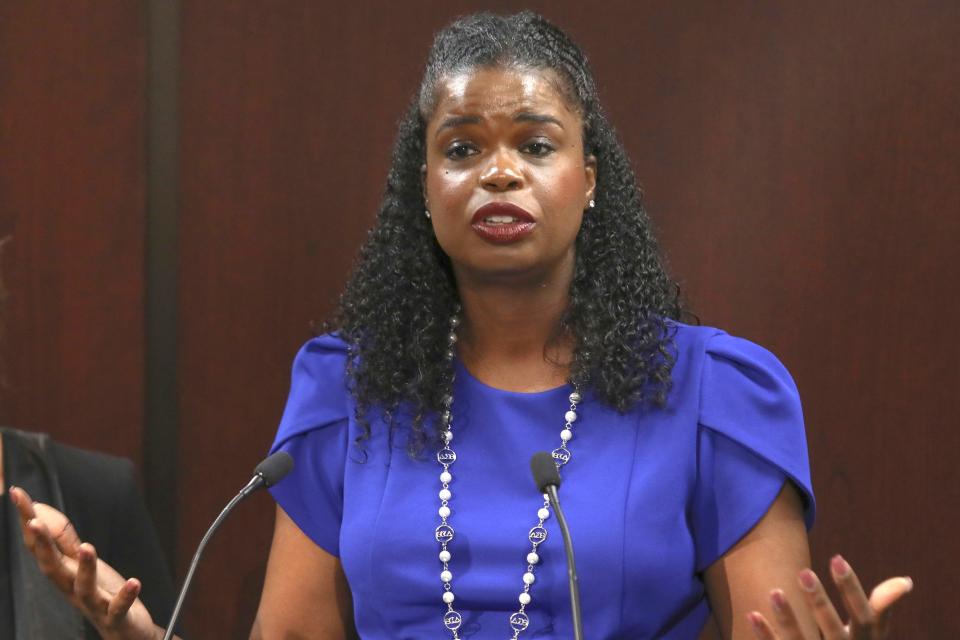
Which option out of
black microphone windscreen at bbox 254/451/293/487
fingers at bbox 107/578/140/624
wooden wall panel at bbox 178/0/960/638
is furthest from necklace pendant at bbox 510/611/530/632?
wooden wall panel at bbox 178/0/960/638

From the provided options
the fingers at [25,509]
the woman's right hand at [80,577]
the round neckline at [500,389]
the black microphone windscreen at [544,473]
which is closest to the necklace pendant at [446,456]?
the round neckline at [500,389]

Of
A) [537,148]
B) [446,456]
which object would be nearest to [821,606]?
[446,456]

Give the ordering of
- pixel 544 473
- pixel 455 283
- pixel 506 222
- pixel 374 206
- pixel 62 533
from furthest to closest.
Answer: pixel 374 206 → pixel 455 283 → pixel 506 222 → pixel 62 533 → pixel 544 473

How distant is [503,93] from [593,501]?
0.56m

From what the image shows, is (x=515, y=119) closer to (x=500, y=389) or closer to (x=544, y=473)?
(x=500, y=389)

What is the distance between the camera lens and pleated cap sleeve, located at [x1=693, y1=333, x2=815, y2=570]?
173 centimetres

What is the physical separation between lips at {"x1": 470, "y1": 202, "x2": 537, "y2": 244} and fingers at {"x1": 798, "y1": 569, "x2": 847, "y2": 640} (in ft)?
2.05

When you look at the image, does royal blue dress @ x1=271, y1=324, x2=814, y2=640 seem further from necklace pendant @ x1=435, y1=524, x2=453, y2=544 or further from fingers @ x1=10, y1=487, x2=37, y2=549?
fingers @ x1=10, y1=487, x2=37, y2=549

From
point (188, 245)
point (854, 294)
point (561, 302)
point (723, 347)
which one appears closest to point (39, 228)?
point (188, 245)

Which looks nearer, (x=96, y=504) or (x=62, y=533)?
(x=62, y=533)

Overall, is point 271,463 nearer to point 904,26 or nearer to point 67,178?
point 67,178

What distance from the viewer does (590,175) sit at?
1918mm

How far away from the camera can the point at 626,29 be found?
2336mm

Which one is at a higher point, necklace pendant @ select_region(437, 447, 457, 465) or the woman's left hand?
the woman's left hand
